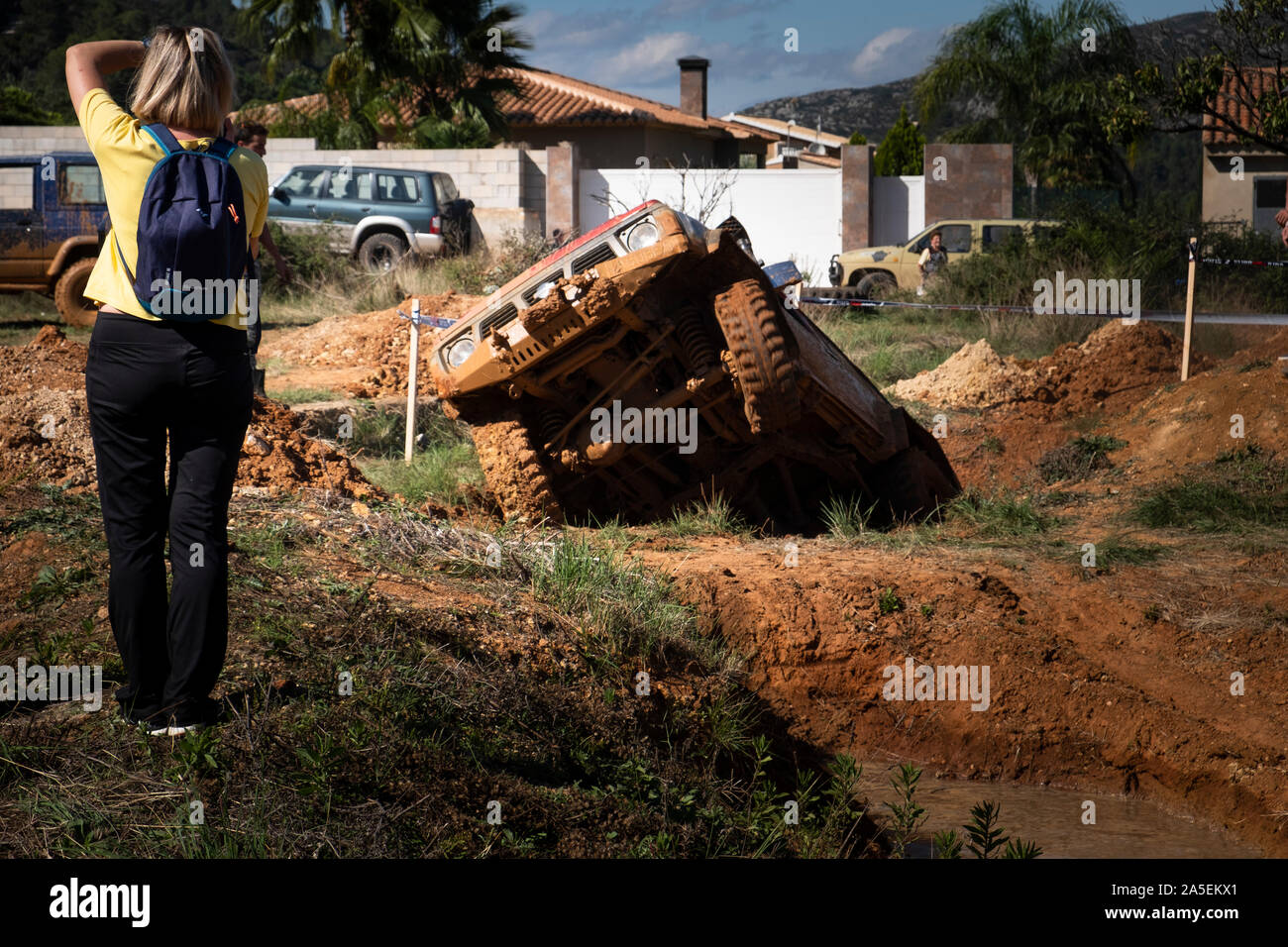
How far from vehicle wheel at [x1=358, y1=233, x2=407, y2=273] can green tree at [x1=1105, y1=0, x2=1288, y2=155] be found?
1033 cm

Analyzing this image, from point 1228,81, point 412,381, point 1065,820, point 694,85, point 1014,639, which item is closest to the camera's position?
point 1065,820

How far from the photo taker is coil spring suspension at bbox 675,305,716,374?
6.74 meters

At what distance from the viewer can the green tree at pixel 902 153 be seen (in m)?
31.7

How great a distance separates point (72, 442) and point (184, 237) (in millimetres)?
4226

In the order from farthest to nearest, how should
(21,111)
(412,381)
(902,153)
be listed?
1. (902,153)
2. (21,111)
3. (412,381)

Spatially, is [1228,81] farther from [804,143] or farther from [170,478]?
[804,143]

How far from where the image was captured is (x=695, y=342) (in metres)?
6.76

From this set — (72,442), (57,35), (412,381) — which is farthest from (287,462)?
(57,35)

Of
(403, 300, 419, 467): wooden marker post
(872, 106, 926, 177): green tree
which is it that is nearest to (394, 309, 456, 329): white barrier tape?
(403, 300, 419, 467): wooden marker post

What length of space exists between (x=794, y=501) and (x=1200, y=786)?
10.5 feet

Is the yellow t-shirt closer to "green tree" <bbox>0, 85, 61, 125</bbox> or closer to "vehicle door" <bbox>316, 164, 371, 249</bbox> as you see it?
"vehicle door" <bbox>316, 164, 371, 249</bbox>

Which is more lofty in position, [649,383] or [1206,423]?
[649,383]

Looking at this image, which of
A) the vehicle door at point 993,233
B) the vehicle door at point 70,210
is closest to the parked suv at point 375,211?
the vehicle door at point 70,210

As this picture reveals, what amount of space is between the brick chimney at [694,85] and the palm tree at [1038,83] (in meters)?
8.94
